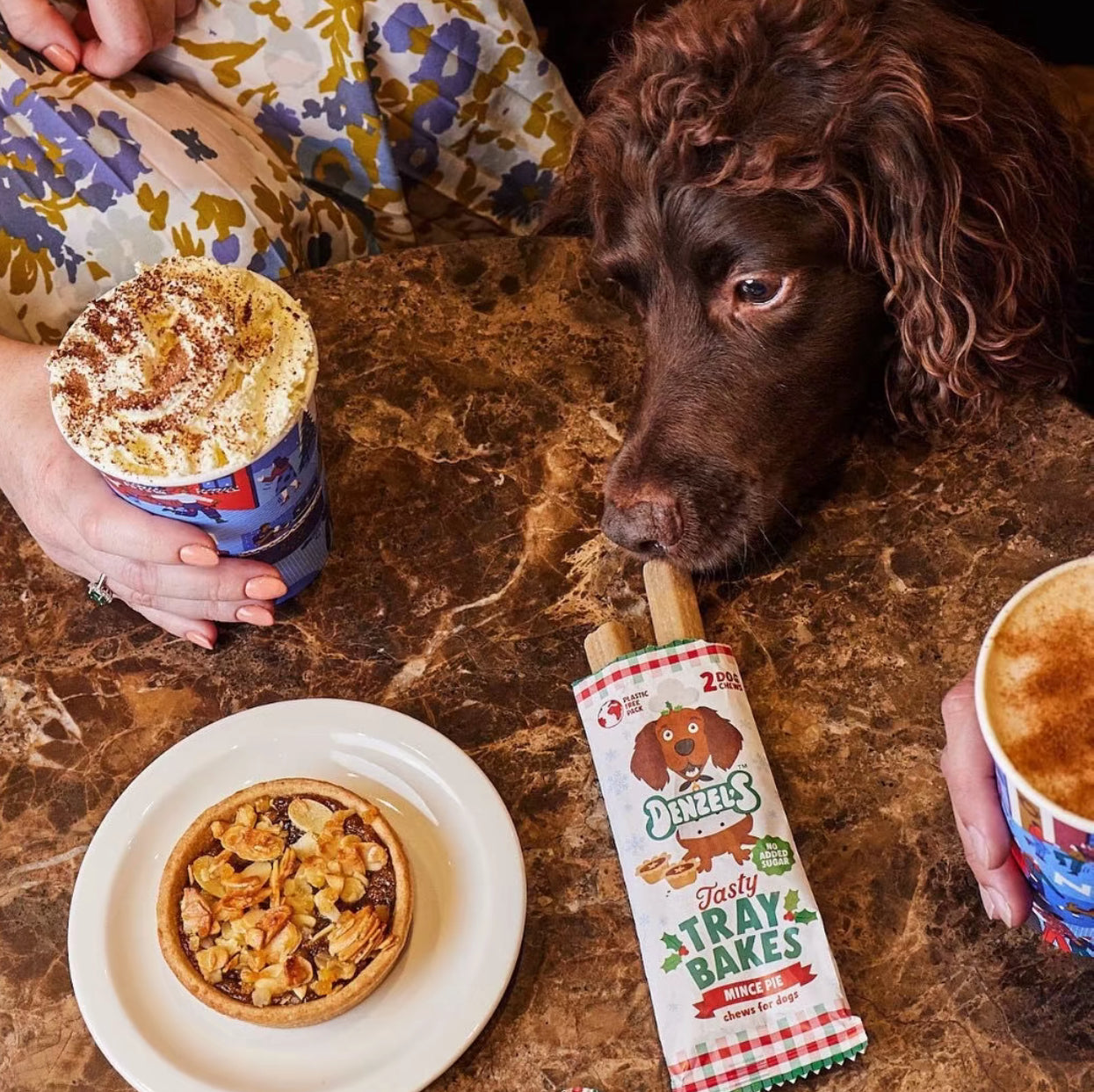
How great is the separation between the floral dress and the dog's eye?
0.73 meters

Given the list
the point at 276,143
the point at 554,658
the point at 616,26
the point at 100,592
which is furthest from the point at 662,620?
the point at 616,26

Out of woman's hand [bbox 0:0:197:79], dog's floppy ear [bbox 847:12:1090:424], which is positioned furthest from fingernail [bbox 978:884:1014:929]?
woman's hand [bbox 0:0:197:79]

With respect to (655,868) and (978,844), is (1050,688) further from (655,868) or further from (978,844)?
(655,868)

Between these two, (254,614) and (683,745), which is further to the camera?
(254,614)

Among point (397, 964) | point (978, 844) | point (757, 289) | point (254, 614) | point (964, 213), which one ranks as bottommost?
point (397, 964)

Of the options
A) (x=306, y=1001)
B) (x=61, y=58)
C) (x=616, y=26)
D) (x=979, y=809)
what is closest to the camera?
(x=979, y=809)

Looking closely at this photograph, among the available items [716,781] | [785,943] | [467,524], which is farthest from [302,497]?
[785,943]

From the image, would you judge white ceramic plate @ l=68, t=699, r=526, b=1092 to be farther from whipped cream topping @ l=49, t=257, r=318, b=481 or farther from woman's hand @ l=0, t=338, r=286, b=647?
whipped cream topping @ l=49, t=257, r=318, b=481

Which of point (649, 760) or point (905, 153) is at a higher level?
point (905, 153)

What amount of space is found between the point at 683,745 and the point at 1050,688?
498 mm

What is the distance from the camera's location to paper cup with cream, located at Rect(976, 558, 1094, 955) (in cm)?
106

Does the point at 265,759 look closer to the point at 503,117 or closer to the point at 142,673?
the point at 142,673

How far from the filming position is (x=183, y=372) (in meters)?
1.47

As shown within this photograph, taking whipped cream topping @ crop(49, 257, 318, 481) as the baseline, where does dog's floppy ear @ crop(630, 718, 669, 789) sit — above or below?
below
